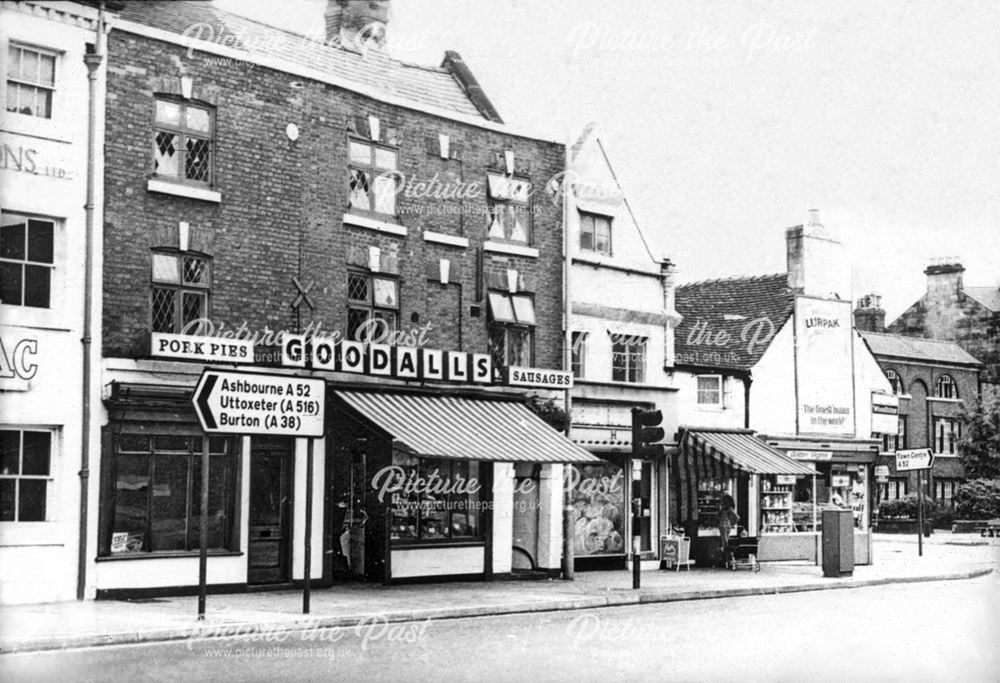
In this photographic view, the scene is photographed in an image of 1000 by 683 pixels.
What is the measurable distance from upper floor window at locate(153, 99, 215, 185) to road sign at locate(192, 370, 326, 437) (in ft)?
18.7

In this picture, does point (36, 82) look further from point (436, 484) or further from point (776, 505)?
point (776, 505)

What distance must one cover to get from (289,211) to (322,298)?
5.26 feet

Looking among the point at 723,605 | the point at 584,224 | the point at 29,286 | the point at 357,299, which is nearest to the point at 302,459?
the point at 357,299

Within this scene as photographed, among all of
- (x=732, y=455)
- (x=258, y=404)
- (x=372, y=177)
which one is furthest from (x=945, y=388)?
(x=258, y=404)

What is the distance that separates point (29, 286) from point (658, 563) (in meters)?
15.5

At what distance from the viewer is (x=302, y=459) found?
21734mm

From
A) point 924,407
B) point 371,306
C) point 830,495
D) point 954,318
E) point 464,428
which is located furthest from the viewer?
point 924,407

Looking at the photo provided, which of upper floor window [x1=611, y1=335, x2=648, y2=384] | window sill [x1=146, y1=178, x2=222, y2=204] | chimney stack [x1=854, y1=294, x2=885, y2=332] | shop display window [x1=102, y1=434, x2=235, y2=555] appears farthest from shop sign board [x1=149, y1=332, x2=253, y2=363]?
chimney stack [x1=854, y1=294, x2=885, y2=332]

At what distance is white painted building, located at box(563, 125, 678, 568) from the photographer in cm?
2756

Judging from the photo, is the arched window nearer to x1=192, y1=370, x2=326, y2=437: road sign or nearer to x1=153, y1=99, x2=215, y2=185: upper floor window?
x1=153, y1=99, x2=215, y2=185: upper floor window

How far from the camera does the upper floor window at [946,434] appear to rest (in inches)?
2296

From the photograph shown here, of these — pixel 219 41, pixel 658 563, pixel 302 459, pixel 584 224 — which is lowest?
pixel 658 563

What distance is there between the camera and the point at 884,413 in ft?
121

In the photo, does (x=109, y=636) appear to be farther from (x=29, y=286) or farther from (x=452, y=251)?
(x=452, y=251)
